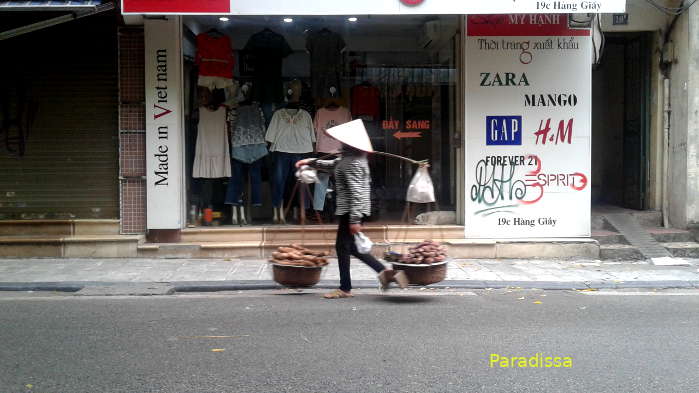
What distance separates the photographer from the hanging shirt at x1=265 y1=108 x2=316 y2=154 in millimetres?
11438

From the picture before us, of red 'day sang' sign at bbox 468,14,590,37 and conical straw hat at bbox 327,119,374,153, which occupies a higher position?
red 'day sang' sign at bbox 468,14,590,37

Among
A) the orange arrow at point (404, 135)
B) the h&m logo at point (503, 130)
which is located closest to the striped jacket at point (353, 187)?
the h&m logo at point (503, 130)

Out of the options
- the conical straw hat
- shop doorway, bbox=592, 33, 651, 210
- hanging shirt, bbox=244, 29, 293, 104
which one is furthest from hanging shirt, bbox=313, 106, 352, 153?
shop doorway, bbox=592, 33, 651, 210

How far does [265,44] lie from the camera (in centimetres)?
1146

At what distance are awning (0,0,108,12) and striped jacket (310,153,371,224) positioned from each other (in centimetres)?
485

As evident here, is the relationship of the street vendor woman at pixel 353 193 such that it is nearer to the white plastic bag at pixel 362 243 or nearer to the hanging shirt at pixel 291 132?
the white plastic bag at pixel 362 243

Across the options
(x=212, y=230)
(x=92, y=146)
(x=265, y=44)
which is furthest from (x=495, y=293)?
(x=92, y=146)

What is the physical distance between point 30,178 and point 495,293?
7.54 m

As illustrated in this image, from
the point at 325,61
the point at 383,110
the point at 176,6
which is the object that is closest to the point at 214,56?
the point at 176,6

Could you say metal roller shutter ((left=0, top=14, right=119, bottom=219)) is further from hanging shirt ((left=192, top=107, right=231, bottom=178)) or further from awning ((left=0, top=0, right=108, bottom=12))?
hanging shirt ((left=192, top=107, right=231, bottom=178))

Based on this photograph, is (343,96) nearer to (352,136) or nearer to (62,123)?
(352,136)

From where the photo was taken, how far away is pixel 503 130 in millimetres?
10812

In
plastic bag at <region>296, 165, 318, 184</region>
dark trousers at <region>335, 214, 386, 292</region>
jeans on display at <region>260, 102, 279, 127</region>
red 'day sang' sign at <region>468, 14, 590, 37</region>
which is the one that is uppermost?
red 'day sang' sign at <region>468, 14, 590, 37</region>

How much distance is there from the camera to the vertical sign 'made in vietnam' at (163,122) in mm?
10516
